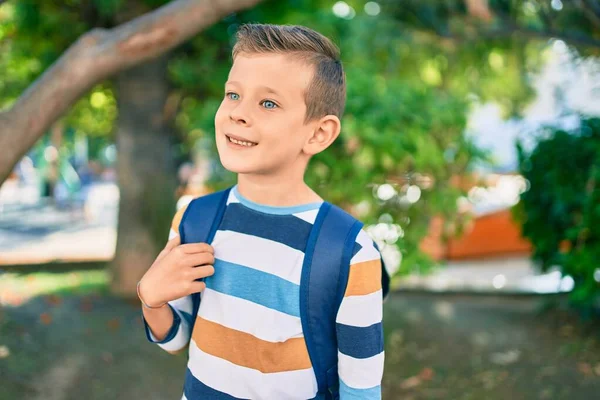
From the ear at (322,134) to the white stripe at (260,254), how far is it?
0.27 metres

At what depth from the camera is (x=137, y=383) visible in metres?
4.71

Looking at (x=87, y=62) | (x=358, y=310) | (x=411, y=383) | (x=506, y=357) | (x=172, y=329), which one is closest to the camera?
(x=358, y=310)

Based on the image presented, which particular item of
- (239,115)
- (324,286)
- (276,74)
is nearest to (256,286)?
(324,286)

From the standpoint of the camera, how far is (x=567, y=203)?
5906mm

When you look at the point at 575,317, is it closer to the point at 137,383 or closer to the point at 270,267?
the point at 137,383

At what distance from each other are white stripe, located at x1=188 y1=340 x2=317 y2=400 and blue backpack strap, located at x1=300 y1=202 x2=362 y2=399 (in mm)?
34

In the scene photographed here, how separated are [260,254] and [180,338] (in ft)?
1.23

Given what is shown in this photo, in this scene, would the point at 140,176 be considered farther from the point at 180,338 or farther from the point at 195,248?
the point at 195,248

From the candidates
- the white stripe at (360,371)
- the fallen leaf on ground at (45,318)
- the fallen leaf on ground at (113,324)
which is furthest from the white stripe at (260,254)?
the fallen leaf on ground at (45,318)

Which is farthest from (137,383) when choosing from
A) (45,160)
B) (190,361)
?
(45,160)

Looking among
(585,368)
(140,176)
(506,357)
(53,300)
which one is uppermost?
(140,176)

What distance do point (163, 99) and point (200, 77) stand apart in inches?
20.0

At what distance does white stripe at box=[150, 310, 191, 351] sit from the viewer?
1.71 metres

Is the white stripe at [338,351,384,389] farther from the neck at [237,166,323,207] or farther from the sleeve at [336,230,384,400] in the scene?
the neck at [237,166,323,207]
